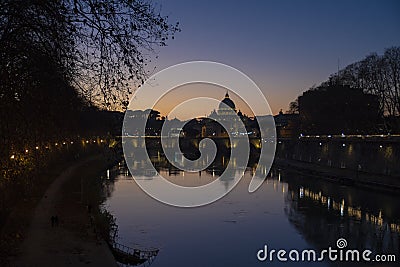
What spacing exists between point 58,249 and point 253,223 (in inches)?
373

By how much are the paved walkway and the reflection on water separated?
225 cm

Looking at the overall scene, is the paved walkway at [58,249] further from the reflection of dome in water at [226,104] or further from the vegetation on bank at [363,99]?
the reflection of dome in water at [226,104]

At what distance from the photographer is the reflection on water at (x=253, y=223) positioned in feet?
49.0

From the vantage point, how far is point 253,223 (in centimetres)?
1888

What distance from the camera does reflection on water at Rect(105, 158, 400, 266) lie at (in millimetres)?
14945

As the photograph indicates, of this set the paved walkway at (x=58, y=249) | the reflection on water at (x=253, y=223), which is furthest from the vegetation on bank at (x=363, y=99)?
the paved walkway at (x=58, y=249)

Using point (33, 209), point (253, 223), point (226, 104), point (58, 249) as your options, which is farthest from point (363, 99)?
point (226, 104)

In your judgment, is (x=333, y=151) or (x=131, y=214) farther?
(x=333, y=151)

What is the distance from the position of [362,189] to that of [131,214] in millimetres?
14337

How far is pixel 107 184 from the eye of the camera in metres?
32.0

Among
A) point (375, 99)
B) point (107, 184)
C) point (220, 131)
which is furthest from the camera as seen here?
point (220, 131)

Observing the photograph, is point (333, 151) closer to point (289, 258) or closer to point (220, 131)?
point (289, 258)

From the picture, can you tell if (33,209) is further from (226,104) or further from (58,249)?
(226,104)

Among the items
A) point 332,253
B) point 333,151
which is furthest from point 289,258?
point 333,151
